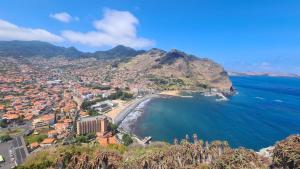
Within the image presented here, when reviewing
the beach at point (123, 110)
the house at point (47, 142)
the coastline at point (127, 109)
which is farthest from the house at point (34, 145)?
the beach at point (123, 110)

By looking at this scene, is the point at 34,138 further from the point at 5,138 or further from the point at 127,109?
the point at 127,109

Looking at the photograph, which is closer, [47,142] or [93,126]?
[47,142]

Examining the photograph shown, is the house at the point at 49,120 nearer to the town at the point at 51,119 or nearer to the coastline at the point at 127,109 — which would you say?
the town at the point at 51,119

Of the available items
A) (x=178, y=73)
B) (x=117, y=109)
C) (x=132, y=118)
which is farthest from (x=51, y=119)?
(x=178, y=73)

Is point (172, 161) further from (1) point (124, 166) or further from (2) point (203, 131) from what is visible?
(2) point (203, 131)

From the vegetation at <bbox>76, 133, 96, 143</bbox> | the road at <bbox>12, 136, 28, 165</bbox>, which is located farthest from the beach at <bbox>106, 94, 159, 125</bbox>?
the road at <bbox>12, 136, 28, 165</bbox>

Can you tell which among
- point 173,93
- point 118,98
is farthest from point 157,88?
point 118,98

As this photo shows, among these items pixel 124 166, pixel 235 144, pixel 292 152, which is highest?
pixel 292 152
